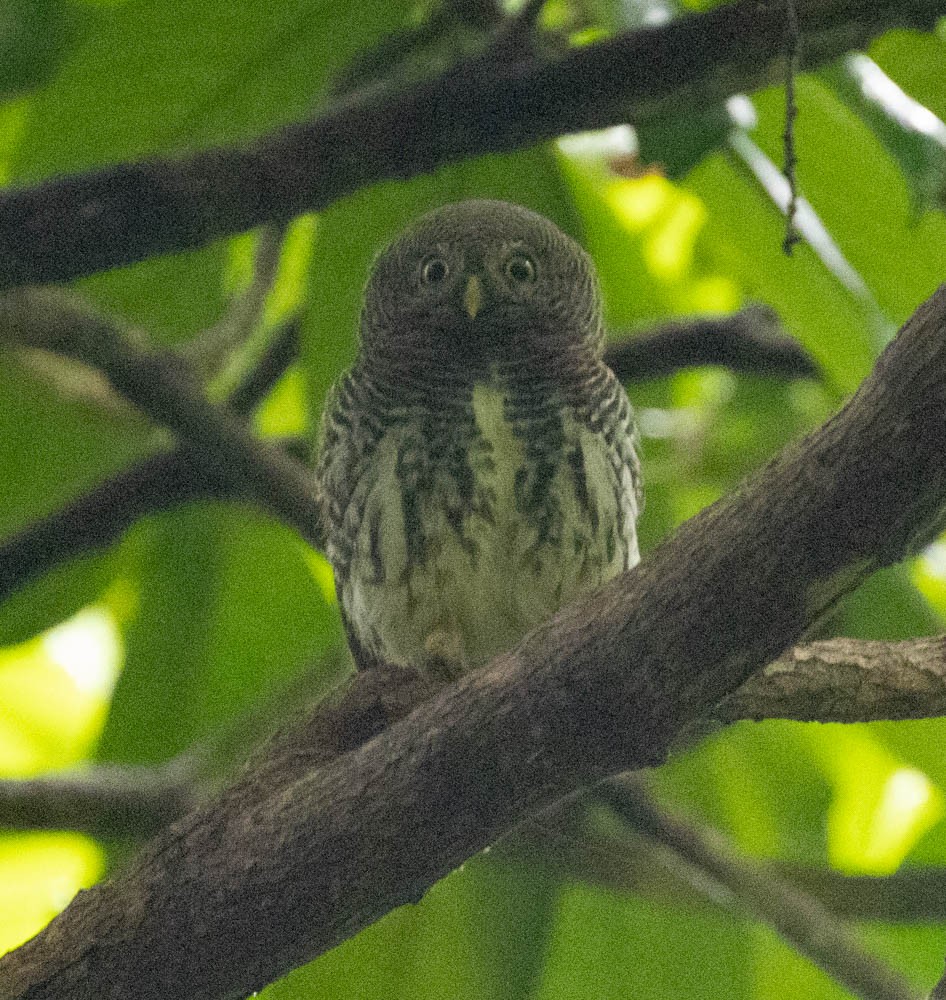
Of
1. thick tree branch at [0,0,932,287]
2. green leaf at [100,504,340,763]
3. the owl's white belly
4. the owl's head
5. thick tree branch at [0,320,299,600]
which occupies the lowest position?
green leaf at [100,504,340,763]

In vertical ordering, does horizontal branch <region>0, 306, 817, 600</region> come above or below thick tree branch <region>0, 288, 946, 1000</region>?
below

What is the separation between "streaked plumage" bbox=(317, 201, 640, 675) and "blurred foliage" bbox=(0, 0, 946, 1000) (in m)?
0.36

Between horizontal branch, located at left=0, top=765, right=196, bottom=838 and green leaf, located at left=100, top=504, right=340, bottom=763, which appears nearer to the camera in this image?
horizontal branch, located at left=0, top=765, right=196, bottom=838

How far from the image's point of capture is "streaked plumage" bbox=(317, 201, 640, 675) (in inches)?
128

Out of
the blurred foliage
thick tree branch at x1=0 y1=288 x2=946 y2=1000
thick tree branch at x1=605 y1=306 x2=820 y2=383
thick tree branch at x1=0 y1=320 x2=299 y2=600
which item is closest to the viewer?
thick tree branch at x1=0 y1=288 x2=946 y2=1000

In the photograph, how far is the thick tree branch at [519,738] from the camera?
6.47 feet

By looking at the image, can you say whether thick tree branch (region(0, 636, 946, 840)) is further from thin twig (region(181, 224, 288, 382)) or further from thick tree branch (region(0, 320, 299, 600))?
thick tree branch (region(0, 320, 299, 600))

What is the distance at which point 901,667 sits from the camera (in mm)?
2453

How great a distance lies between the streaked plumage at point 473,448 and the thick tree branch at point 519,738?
Result: 954mm

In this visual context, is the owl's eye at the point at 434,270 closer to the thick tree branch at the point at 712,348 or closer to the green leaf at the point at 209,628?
the thick tree branch at the point at 712,348

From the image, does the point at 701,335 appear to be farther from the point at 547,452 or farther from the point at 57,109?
the point at 57,109

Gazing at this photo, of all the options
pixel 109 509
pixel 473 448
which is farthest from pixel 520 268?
pixel 109 509

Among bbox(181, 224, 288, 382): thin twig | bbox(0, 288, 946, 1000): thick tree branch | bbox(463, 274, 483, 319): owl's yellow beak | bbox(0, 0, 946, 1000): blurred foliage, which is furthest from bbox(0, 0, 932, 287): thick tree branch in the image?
bbox(0, 288, 946, 1000): thick tree branch

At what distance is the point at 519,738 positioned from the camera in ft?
7.14
